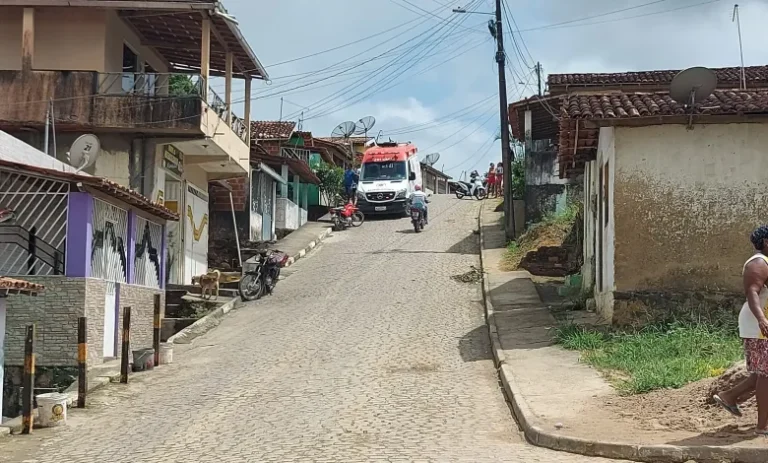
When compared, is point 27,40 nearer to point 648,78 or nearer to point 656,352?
point 656,352

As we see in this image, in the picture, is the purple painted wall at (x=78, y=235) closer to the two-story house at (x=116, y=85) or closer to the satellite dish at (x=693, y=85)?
the two-story house at (x=116, y=85)

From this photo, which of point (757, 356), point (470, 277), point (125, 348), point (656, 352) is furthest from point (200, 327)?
point (757, 356)

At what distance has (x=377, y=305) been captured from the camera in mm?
18922

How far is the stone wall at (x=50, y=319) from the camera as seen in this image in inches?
530

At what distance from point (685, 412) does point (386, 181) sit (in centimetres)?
2738

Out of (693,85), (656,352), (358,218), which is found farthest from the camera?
(358,218)

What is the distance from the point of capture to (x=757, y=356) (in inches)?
281

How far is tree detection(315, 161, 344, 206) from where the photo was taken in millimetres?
38625

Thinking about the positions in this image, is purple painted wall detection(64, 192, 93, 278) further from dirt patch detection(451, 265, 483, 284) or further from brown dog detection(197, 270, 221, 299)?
dirt patch detection(451, 265, 483, 284)

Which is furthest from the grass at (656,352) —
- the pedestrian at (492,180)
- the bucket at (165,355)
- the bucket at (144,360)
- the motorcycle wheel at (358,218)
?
the pedestrian at (492,180)

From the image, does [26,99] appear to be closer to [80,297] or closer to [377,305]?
[80,297]

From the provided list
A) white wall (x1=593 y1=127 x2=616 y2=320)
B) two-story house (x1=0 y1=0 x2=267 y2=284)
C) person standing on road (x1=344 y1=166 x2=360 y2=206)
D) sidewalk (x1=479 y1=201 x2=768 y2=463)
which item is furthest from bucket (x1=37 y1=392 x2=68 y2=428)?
person standing on road (x1=344 y1=166 x2=360 y2=206)

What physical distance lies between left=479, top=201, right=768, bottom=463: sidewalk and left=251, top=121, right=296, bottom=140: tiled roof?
64.3ft

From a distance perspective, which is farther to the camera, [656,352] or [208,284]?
[208,284]
